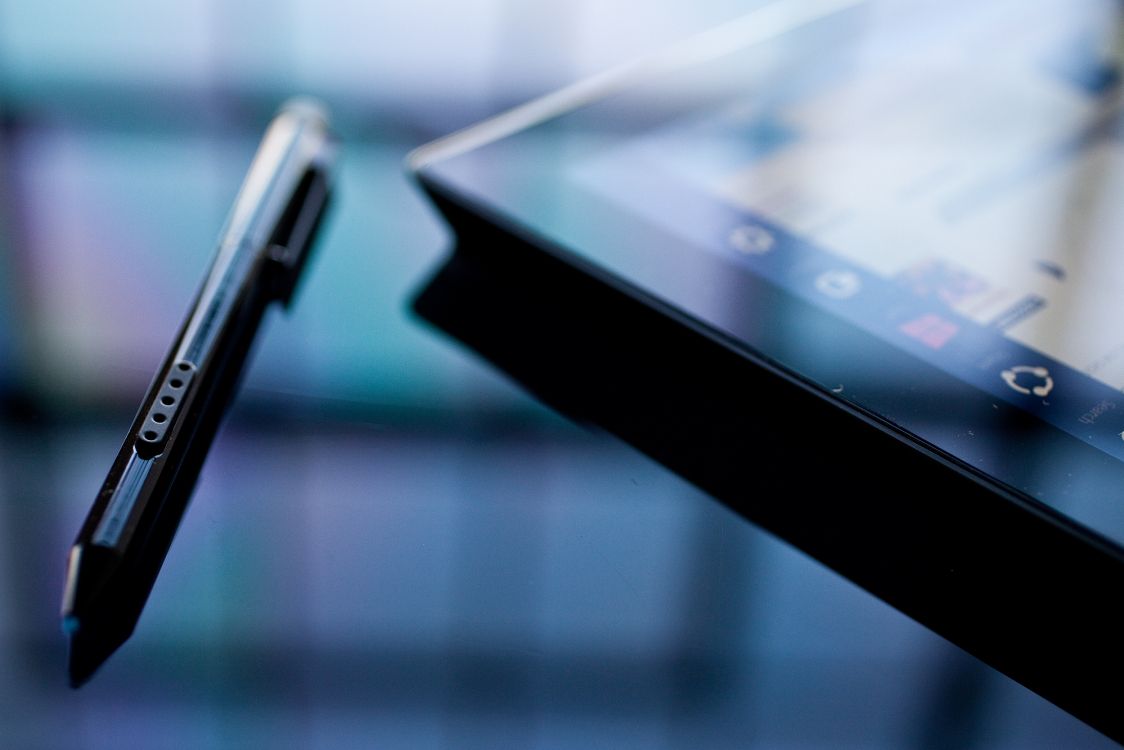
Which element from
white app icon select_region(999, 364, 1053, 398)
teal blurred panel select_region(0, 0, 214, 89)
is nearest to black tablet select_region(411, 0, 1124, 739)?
white app icon select_region(999, 364, 1053, 398)

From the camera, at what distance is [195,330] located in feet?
1.19

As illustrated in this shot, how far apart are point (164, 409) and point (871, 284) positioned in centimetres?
21

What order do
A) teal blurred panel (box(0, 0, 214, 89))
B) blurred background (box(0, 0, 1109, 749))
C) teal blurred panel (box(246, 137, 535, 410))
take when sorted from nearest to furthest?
blurred background (box(0, 0, 1109, 749))
teal blurred panel (box(246, 137, 535, 410))
teal blurred panel (box(0, 0, 214, 89))

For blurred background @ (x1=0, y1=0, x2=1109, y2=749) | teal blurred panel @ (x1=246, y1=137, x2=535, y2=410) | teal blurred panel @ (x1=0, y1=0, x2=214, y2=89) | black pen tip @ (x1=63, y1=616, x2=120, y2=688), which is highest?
teal blurred panel @ (x1=0, y1=0, x2=214, y2=89)

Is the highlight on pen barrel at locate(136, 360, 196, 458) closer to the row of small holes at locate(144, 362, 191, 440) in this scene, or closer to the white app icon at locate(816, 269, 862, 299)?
the row of small holes at locate(144, 362, 191, 440)

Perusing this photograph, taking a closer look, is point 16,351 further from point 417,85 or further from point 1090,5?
point 1090,5

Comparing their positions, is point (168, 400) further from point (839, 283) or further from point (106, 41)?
point (106, 41)

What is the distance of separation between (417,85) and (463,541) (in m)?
0.30

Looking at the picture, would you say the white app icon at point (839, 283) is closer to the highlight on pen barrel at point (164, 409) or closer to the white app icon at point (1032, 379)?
the white app icon at point (1032, 379)

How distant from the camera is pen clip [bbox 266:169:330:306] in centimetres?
43

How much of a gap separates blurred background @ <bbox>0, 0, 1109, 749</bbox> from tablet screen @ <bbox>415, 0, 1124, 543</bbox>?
0.05 meters

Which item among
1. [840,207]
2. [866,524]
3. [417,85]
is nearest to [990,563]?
[866,524]

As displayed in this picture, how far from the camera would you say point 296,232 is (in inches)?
18.0

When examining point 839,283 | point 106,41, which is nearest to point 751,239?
point 839,283
